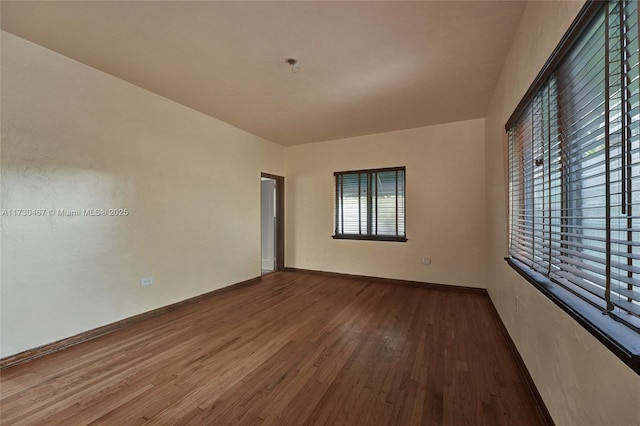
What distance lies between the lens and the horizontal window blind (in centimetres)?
91

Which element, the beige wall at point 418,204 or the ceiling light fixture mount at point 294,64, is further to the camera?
the beige wall at point 418,204

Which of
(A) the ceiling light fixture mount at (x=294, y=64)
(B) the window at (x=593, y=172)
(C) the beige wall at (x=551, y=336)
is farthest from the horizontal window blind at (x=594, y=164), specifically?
(A) the ceiling light fixture mount at (x=294, y=64)

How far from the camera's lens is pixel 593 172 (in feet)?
3.88

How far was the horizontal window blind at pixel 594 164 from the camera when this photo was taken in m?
0.91

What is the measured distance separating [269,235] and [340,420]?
463 cm

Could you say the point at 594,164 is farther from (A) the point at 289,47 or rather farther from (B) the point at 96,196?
(B) the point at 96,196

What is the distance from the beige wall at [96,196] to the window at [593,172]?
3857mm

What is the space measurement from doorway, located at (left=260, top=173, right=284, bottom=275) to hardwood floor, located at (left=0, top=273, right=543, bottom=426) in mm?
2455

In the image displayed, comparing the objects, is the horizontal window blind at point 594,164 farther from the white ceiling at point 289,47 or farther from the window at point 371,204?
the window at point 371,204

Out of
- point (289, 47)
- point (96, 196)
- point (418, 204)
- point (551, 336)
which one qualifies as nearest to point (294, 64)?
point (289, 47)

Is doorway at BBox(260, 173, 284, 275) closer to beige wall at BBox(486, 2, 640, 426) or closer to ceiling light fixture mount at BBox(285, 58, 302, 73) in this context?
ceiling light fixture mount at BBox(285, 58, 302, 73)

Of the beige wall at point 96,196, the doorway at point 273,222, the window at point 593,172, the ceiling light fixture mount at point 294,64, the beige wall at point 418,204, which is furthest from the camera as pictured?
the doorway at point 273,222

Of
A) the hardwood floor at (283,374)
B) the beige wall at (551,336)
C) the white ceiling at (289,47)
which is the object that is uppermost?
the white ceiling at (289,47)

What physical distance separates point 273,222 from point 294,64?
148 inches
